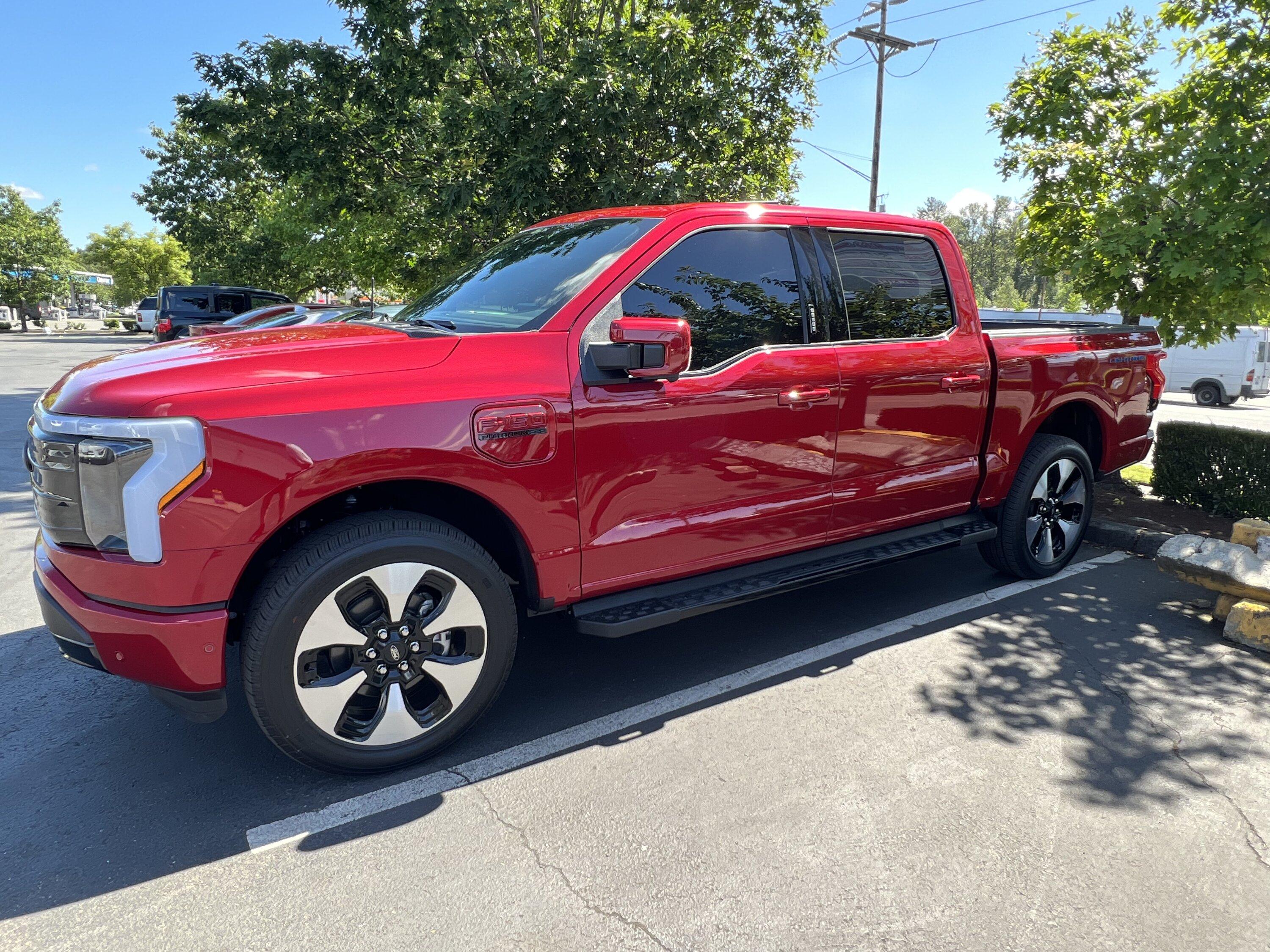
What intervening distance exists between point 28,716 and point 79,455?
1478 millimetres

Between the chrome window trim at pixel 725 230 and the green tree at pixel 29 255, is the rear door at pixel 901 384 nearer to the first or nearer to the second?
the chrome window trim at pixel 725 230

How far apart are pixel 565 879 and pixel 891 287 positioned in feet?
10.4

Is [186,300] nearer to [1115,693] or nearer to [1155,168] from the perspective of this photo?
[1155,168]

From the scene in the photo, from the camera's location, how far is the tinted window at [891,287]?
3.98 metres

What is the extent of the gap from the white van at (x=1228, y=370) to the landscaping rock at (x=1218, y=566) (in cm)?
1812

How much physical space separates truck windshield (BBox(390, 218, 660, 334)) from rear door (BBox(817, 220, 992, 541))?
1086mm

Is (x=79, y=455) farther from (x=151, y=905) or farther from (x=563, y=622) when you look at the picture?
(x=563, y=622)

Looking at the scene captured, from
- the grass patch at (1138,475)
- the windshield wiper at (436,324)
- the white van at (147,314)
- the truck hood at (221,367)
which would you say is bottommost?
the grass patch at (1138,475)

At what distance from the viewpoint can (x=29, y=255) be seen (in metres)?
65.3

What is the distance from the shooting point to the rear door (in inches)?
153

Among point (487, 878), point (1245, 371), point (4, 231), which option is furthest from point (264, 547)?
point (4, 231)

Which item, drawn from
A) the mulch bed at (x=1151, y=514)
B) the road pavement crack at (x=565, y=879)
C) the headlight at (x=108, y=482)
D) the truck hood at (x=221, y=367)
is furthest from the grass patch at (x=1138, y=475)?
the headlight at (x=108, y=482)

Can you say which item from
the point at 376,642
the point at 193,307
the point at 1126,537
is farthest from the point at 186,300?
the point at 1126,537

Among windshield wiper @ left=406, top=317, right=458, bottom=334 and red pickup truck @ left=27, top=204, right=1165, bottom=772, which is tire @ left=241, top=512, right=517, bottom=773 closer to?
red pickup truck @ left=27, top=204, right=1165, bottom=772
